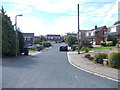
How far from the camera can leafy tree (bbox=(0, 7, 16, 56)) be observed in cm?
2092

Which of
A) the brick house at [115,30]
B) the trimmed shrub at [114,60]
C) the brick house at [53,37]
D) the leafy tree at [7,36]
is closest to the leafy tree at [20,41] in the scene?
the leafy tree at [7,36]

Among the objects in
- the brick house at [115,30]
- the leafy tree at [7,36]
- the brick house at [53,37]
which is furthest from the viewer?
the brick house at [53,37]

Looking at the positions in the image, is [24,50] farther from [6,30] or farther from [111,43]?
[111,43]

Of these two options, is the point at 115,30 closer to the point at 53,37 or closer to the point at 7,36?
the point at 7,36

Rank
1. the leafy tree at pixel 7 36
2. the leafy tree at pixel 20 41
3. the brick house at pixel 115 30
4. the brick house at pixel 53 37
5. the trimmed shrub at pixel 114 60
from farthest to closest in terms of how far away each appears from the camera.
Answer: the brick house at pixel 53 37 → the brick house at pixel 115 30 → the leafy tree at pixel 20 41 → the leafy tree at pixel 7 36 → the trimmed shrub at pixel 114 60

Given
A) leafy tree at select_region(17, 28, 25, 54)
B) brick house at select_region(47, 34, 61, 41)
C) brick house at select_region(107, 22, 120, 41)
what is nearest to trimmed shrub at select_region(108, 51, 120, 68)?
leafy tree at select_region(17, 28, 25, 54)

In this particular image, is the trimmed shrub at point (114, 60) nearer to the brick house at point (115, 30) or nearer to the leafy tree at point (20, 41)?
the leafy tree at point (20, 41)

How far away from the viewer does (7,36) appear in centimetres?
2166

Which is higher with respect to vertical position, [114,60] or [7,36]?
[7,36]

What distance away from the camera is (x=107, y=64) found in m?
13.3

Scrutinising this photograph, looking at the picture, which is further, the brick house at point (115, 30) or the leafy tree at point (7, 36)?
the brick house at point (115, 30)

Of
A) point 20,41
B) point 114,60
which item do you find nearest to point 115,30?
point 20,41

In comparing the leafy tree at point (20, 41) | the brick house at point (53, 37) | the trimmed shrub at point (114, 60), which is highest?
the brick house at point (53, 37)

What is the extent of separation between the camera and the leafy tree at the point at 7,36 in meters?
20.9
